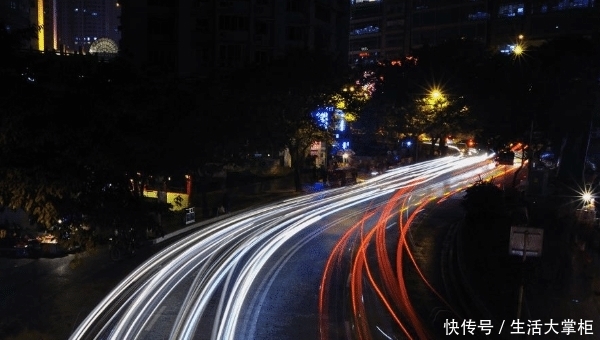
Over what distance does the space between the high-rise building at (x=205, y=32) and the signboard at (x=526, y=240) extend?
43149 millimetres

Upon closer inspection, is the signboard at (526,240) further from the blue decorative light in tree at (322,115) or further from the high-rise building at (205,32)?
the high-rise building at (205,32)

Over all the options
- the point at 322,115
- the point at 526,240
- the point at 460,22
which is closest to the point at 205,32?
the point at 322,115

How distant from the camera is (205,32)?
54.7m

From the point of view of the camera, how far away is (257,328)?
14648 mm

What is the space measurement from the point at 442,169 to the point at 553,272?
3360 centimetres

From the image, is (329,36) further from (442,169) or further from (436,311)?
(436,311)

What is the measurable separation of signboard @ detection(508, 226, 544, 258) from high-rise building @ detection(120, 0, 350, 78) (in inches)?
1699

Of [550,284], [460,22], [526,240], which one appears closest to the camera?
[526,240]

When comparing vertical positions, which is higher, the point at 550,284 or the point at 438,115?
the point at 438,115

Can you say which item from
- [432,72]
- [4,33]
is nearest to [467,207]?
[4,33]

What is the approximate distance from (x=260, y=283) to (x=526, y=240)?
9.33 metres

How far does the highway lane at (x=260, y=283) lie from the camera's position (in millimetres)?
14484

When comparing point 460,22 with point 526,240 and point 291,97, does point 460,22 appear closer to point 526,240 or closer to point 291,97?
point 291,97

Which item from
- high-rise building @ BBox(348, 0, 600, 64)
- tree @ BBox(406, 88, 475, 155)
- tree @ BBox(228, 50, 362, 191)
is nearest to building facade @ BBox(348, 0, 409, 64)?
high-rise building @ BBox(348, 0, 600, 64)
